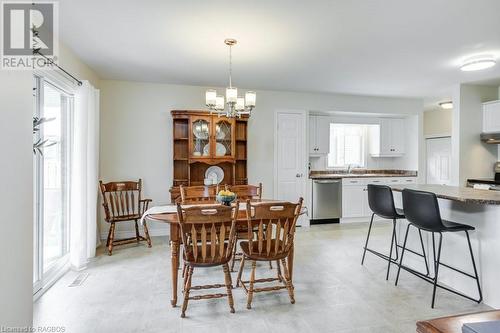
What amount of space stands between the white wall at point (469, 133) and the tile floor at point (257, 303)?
2.70 meters

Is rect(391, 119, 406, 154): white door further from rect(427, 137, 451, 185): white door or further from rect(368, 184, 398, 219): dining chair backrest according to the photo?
rect(368, 184, 398, 219): dining chair backrest

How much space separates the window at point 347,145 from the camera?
245 inches

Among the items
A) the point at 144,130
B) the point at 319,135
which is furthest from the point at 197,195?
the point at 319,135

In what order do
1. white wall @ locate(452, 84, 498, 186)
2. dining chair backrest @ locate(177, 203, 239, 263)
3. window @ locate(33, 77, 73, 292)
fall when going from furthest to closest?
white wall @ locate(452, 84, 498, 186), window @ locate(33, 77, 73, 292), dining chair backrest @ locate(177, 203, 239, 263)

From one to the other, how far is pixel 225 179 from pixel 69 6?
127 inches

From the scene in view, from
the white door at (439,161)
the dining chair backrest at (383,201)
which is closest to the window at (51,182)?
the dining chair backrest at (383,201)

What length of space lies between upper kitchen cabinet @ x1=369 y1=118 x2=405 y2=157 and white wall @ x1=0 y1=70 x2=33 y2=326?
241 inches

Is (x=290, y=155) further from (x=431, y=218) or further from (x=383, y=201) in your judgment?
(x=431, y=218)

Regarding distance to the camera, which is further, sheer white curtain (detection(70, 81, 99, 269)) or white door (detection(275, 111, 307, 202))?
white door (detection(275, 111, 307, 202))

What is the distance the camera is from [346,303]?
2.49m

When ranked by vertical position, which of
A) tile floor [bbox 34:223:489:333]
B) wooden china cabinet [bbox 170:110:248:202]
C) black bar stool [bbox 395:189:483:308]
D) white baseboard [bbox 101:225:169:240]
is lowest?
tile floor [bbox 34:223:489:333]

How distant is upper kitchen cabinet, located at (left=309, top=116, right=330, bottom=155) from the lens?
5.67 meters

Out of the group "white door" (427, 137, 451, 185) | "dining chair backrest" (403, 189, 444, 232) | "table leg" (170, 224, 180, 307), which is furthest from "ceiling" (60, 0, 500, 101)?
"white door" (427, 137, 451, 185)

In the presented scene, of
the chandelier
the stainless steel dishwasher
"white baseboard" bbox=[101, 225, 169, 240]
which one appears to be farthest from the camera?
the stainless steel dishwasher
